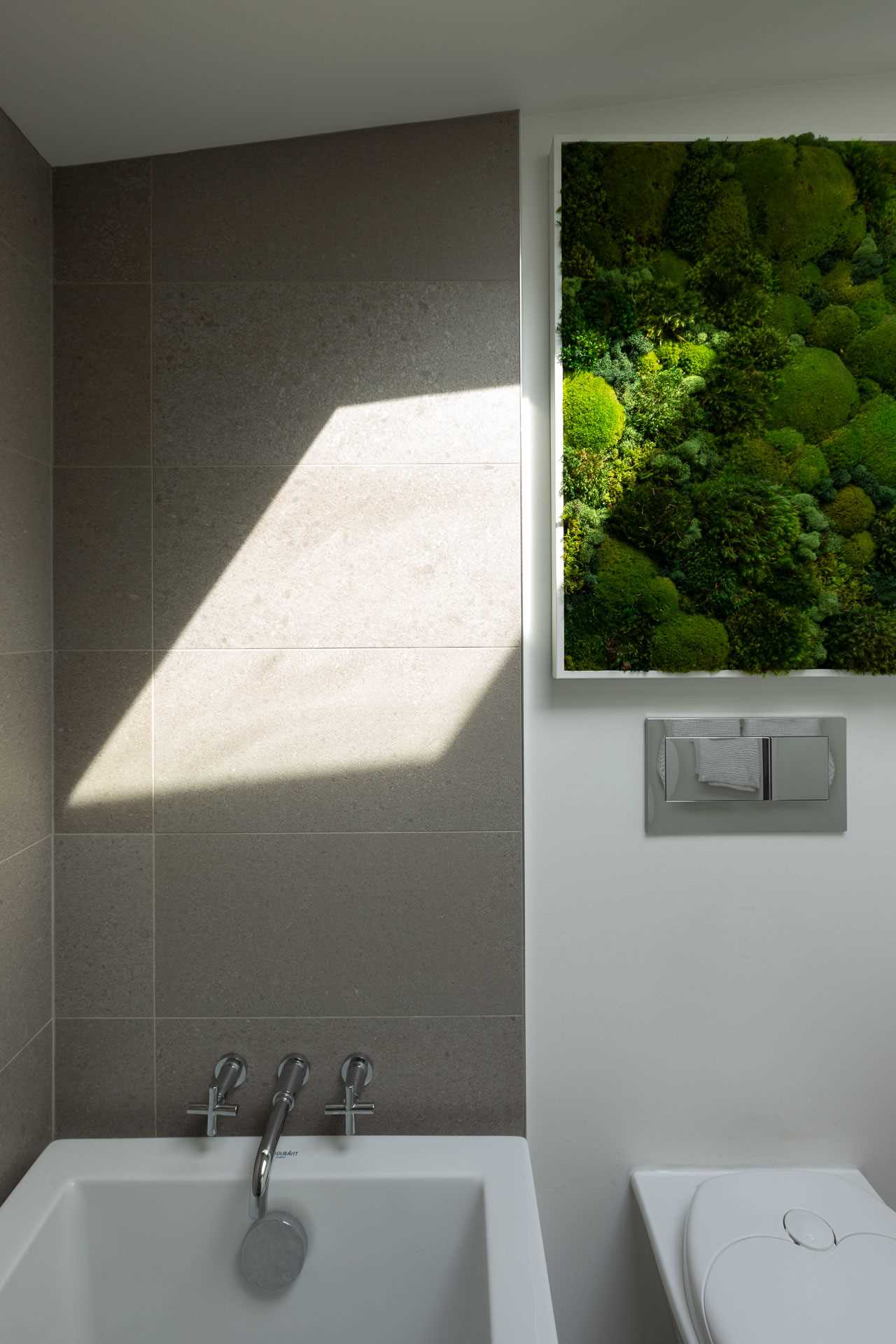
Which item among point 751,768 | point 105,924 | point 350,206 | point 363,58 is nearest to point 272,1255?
point 105,924

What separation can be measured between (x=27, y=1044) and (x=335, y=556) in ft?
3.13

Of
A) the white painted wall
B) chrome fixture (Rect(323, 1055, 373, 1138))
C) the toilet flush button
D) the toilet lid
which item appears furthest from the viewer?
the white painted wall

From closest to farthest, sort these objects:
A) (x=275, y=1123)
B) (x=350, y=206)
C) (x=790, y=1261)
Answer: (x=790, y=1261), (x=275, y=1123), (x=350, y=206)

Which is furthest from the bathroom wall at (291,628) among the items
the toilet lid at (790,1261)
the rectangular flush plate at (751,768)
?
the toilet lid at (790,1261)

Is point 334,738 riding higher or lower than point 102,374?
lower

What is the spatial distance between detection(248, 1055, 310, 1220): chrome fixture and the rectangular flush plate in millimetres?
750

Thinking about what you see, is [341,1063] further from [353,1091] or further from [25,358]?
[25,358]

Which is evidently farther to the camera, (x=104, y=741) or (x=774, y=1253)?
(x=104, y=741)

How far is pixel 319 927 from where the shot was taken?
5.01ft

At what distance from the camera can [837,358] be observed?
4.97ft

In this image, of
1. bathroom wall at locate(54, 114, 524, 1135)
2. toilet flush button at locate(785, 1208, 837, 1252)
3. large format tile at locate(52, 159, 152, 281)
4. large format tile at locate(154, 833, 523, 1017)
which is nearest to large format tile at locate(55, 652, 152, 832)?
bathroom wall at locate(54, 114, 524, 1135)

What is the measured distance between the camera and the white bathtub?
137 cm

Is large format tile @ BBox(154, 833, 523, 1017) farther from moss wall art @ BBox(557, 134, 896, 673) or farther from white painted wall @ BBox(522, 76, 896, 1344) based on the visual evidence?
moss wall art @ BBox(557, 134, 896, 673)

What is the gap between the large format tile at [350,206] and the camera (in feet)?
4.93
